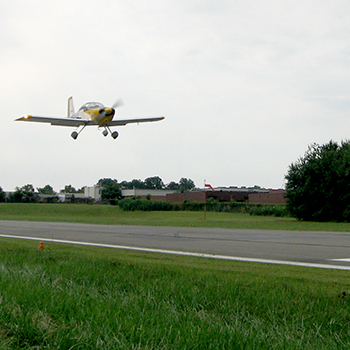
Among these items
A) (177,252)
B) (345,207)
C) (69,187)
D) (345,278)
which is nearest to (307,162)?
(345,207)

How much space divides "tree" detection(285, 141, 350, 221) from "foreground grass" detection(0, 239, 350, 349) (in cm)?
3627

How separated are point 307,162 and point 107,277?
40666mm

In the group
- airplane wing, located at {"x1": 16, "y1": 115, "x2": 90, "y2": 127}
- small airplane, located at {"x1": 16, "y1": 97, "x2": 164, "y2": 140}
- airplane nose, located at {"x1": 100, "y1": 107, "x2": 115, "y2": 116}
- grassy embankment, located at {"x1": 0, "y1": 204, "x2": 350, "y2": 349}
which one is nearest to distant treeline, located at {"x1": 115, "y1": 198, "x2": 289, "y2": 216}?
small airplane, located at {"x1": 16, "y1": 97, "x2": 164, "y2": 140}

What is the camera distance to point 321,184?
44.8 m

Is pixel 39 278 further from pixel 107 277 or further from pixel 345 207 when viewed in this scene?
pixel 345 207

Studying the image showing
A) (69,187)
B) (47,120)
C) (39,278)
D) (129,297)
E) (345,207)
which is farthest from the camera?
(69,187)

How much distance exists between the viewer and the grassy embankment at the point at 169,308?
4.38m

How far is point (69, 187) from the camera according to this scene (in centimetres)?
19812

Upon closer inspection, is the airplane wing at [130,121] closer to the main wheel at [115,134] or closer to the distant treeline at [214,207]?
the main wheel at [115,134]

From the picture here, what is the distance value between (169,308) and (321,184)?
4113 centimetres

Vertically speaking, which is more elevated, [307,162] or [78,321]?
[307,162]

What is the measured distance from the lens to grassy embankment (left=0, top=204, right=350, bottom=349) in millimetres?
4383

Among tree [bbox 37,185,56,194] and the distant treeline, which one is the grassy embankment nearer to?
the distant treeline

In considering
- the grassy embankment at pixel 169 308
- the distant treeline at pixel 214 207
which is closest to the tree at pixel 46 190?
the distant treeline at pixel 214 207
